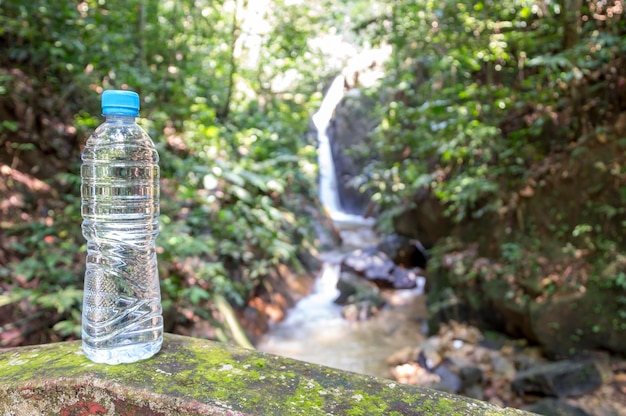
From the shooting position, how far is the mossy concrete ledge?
106 cm

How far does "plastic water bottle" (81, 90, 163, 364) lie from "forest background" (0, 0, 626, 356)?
7.23 ft

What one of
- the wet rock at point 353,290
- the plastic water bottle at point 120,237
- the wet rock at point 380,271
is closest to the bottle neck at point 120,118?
the plastic water bottle at point 120,237

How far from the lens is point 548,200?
5957mm

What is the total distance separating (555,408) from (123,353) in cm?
449

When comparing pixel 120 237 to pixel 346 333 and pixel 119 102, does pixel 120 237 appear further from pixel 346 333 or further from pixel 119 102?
pixel 346 333

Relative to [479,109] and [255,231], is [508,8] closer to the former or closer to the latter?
[479,109]

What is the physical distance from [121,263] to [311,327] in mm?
6524

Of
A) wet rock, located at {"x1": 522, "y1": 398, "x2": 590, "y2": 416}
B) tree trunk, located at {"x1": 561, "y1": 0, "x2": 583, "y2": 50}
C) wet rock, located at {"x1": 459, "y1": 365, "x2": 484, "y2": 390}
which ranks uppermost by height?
tree trunk, located at {"x1": 561, "y1": 0, "x2": 583, "y2": 50}

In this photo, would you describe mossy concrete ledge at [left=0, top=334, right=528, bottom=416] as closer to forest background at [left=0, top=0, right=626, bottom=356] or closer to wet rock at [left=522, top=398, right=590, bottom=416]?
forest background at [left=0, top=0, right=626, bottom=356]

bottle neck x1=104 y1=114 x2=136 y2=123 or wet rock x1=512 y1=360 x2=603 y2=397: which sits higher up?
bottle neck x1=104 y1=114 x2=136 y2=123

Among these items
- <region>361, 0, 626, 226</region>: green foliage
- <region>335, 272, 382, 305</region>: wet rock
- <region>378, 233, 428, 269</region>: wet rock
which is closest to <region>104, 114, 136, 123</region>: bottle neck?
<region>361, 0, 626, 226</region>: green foliage

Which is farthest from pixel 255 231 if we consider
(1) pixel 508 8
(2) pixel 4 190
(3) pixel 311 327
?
(1) pixel 508 8

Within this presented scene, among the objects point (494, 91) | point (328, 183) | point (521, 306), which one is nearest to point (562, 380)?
point (521, 306)

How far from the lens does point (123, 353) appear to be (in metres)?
1.30
